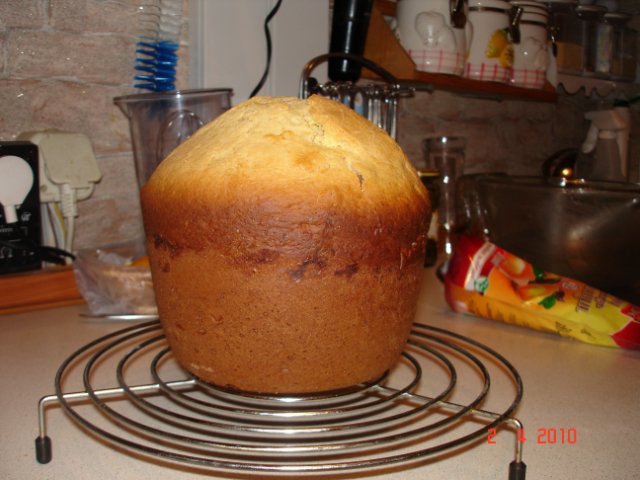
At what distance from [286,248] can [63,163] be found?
0.68 metres

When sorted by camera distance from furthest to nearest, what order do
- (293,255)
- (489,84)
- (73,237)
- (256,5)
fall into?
(489,84) → (256,5) → (73,237) → (293,255)

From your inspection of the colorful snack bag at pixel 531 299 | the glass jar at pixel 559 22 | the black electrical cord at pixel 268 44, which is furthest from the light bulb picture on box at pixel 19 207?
the glass jar at pixel 559 22

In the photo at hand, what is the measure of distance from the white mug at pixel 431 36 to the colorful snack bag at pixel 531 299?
1.64 ft

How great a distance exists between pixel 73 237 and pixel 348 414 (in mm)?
726

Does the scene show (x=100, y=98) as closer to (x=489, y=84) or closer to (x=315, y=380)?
(x=315, y=380)

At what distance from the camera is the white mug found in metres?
1.40

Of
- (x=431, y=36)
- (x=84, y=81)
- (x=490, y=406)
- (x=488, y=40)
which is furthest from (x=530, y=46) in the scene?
(x=490, y=406)

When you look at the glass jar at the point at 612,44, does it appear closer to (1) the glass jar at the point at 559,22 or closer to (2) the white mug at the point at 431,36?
(1) the glass jar at the point at 559,22

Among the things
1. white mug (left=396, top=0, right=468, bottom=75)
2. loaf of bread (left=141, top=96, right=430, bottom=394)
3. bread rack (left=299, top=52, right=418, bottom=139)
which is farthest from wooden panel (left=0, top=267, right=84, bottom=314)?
white mug (left=396, top=0, right=468, bottom=75)

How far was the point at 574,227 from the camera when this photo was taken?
1.10m

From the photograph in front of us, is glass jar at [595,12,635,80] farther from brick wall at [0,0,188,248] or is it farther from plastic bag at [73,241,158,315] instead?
plastic bag at [73,241,158,315]

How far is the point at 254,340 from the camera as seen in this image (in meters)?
0.59

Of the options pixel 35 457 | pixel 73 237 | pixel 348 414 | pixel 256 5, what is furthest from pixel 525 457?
pixel 256 5

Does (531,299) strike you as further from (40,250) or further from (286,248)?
(40,250)
